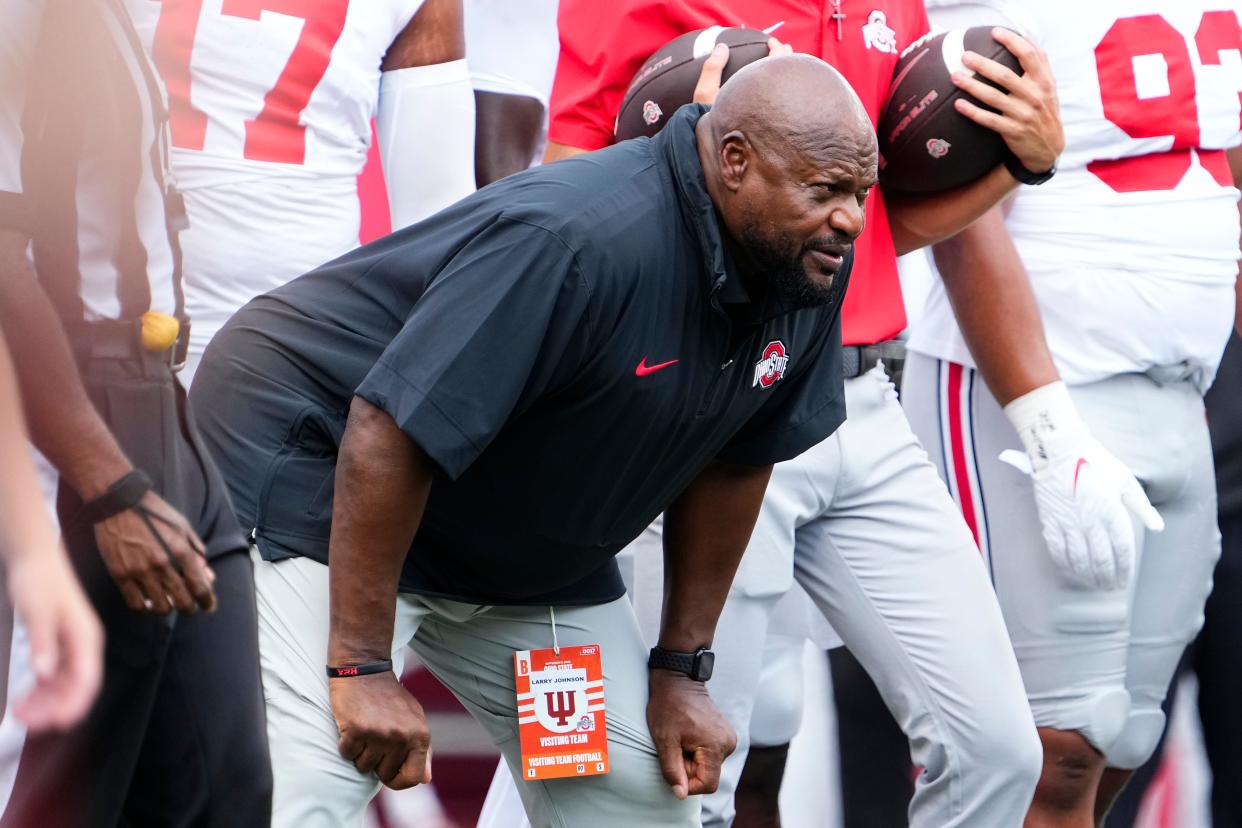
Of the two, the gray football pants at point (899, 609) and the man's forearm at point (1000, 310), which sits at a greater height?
the man's forearm at point (1000, 310)

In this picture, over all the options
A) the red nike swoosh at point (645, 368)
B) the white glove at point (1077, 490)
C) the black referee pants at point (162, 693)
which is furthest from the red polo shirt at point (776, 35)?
the black referee pants at point (162, 693)

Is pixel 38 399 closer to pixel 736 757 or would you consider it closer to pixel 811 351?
pixel 811 351

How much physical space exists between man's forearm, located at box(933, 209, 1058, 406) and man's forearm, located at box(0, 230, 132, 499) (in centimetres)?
179

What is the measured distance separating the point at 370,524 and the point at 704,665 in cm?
62

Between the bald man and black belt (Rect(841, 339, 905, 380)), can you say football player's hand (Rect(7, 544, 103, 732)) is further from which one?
black belt (Rect(841, 339, 905, 380))

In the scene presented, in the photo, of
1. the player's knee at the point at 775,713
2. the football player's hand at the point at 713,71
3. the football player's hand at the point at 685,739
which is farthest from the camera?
the player's knee at the point at 775,713

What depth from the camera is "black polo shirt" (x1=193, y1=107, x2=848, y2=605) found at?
5.97ft

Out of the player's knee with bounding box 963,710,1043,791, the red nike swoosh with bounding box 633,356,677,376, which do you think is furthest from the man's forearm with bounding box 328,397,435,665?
the player's knee with bounding box 963,710,1043,791

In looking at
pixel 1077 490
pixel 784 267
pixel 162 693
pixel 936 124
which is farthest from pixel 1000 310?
pixel 162 693

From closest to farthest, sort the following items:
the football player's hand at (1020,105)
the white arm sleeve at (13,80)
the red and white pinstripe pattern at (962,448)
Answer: the white arm sleeve at (13,80) → the football player's hand at (1020,105) → the red and white pinstripe pattern at (962,448)

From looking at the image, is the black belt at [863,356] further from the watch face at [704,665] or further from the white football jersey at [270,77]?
the white football jersey at [270,77]

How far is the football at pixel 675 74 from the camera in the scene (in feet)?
7.88

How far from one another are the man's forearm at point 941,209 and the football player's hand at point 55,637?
1.66m

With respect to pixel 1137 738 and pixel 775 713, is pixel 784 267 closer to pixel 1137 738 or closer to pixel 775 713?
pixel 775 713
